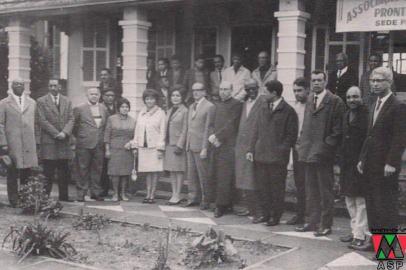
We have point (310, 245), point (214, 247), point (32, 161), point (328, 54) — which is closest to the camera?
point (214, 247)

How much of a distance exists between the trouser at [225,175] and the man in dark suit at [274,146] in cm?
58

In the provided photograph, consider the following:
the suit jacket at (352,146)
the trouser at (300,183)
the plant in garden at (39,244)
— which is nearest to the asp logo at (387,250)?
the suit jacket at (352,146)

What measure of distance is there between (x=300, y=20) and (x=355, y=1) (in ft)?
2.69

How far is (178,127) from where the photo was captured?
865cm

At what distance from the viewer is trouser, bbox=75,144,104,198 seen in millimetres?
8844

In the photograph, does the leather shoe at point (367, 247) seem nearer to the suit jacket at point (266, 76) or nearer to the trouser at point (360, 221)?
the trouser at point (360, 221)

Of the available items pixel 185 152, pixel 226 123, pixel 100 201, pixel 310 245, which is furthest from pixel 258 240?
pixel 100 201

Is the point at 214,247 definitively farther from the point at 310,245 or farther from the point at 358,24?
the point at 358,24

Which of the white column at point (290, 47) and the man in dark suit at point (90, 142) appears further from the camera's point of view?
the man in dark suit at point (90, 142)

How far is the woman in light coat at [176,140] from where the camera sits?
859 cm

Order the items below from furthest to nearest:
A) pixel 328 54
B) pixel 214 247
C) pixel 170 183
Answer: pixel 328 54 < pixel 170 183 < pixel 214 247

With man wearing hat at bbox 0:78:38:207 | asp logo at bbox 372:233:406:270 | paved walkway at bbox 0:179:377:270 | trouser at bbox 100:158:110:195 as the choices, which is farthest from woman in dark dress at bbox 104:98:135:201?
asp logo at bbox 372:233:406:270

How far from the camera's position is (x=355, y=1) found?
825 cm

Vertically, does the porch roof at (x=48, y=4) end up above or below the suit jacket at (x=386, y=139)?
above
